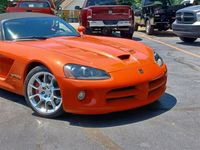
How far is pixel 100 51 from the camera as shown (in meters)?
5.19

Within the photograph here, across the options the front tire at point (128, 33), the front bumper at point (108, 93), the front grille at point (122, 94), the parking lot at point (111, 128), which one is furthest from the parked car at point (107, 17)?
the front grille at point (122, 94)

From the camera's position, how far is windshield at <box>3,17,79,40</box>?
5977mm

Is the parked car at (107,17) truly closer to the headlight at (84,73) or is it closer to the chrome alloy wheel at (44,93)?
the chrome alloy wheel at (44,93)

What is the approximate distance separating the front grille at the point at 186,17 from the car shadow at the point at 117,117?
284 inches

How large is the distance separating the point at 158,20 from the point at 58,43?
36.5ft

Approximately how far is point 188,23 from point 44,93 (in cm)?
808

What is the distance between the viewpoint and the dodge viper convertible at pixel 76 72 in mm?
4664

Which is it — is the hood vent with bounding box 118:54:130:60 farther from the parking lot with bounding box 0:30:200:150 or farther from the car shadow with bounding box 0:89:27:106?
the car shadow with bounding box 0:89:27:106

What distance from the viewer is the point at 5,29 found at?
238 inches

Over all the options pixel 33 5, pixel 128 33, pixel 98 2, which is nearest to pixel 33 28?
pixel 128 33

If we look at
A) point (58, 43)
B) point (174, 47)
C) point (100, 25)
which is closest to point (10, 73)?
point (58, 43)

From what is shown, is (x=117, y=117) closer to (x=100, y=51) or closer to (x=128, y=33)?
A: (x=100, y=51)

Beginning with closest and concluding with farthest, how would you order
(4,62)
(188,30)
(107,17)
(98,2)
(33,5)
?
(4,62), (188,30), (107,17), (98,2), (33,5)

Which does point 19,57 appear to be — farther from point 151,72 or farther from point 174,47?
point 174,47
